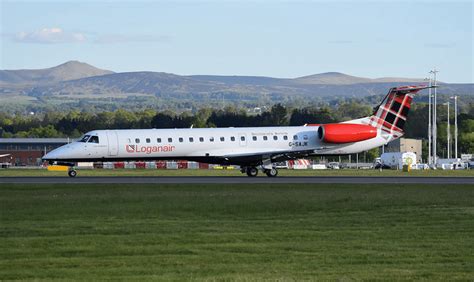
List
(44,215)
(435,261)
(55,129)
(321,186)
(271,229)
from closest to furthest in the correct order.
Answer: (435,261) < (271,229) < (44,215) < (321,186) < (55,129)

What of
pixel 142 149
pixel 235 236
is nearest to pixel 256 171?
pixel 142 149

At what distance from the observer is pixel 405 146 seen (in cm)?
14712

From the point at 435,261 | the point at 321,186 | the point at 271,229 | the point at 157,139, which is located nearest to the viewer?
the point at 435,261

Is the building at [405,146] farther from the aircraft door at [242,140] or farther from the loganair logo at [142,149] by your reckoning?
the loganair logo at [142,149]

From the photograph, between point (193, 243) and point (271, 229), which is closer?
point (193, 243)

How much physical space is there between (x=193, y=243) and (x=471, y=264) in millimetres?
6649

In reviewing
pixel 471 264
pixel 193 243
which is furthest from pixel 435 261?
pixel 193 243

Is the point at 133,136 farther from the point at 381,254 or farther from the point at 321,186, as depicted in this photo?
the point at 381,254

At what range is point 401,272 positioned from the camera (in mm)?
19406

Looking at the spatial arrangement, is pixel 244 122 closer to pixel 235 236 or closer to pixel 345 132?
pixel 345 132

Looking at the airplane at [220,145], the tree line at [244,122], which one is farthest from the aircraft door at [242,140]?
the tree line at [244,122]

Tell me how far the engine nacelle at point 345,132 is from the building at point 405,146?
283 feet

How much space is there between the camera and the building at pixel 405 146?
146 meters

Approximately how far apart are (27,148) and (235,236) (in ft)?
407
